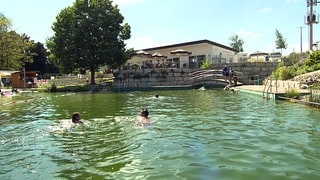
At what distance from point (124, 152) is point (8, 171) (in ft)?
9.26

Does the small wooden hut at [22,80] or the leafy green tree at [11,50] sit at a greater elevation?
the leafy green tree at [11,50]

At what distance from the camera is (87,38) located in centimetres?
4484

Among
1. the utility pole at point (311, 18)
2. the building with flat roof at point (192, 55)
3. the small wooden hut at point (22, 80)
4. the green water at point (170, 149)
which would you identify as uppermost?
the utility pole at point (311, 18)

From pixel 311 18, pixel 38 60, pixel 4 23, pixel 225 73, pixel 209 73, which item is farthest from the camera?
pixel 38 60

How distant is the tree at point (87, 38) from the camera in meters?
44.3

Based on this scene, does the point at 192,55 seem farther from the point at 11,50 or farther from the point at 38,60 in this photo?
the point at 38,60

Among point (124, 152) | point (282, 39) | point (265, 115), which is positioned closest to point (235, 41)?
point (282, 39)

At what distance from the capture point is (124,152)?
30.1 ft

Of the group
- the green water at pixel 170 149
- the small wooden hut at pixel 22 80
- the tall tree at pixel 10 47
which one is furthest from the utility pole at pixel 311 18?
the tall tree at pixel 10 47

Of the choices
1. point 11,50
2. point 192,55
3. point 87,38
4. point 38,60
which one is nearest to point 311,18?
point 192,55

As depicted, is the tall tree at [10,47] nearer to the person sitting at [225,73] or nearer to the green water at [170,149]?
the person sitting at [225,73]

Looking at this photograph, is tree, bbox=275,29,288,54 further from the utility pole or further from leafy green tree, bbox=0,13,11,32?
leafy green tree, bbox=0,13,11,32

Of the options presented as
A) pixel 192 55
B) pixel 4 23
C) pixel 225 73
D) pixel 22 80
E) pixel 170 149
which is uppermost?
pixel 4 23

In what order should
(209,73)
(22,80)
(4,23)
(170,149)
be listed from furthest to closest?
(4,23) < (22,80) < (209,73) < (170,149)
